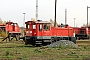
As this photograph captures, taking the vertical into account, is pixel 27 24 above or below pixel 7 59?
above

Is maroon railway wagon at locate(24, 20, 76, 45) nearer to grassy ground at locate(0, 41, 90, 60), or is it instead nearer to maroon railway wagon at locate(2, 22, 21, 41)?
grassy ground at locate(0, 41, 90, 60)

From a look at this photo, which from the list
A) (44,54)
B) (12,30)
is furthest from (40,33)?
(12,30)

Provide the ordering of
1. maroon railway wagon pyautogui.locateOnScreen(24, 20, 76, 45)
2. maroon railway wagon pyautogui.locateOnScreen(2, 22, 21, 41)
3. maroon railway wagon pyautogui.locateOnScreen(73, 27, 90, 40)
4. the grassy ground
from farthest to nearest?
1. maroon railway wagon pyautogui.locateOnScreen(73, 27, 90, 40)
2. maroon railway wagon pyautogui.locateOnScreen(2, 22, 21, 41)
3. maroon railway wagon pyautogui.locateOnScreen(24, 20, 76, 45)
4. the grassy ground

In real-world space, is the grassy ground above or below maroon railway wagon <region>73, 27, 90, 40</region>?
below

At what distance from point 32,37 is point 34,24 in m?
1.67

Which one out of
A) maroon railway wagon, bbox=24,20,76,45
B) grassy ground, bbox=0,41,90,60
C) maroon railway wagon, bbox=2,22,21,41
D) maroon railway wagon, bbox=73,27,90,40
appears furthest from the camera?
maroon railway wagon, bbox=73,27,90,40

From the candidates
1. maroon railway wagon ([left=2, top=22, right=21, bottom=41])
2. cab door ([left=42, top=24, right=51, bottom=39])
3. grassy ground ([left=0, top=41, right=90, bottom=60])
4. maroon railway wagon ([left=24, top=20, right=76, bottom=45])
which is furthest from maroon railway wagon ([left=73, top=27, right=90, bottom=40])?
grassy ground ([left=0, top=41, right=90, bottom=60])

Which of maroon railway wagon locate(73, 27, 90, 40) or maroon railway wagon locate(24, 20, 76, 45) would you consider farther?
maroon railway wagon locate(73, 27, 90, 40)

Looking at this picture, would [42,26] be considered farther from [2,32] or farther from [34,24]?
[2,32]

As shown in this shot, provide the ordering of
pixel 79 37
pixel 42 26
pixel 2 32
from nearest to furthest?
pixel 42 26
pixel 2 32
pixel 79 37

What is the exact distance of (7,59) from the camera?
15.0m

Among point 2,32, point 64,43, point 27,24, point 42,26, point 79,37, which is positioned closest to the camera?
point 64,43

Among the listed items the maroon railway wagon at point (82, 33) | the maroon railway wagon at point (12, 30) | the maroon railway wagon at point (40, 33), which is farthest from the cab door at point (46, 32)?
the maroon railway wagon at point (82, 33)

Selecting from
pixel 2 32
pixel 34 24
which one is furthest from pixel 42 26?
pixel 2 32
